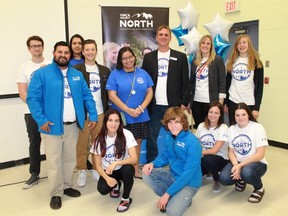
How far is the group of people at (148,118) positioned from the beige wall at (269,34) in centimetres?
125

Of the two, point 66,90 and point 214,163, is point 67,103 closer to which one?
point 66,90

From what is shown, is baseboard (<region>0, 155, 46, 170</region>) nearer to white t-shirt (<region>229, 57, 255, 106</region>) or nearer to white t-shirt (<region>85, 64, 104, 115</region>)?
white t-shirt (<region>85, 64, 104, 115</region>)

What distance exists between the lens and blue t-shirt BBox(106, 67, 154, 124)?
3023 millimetres

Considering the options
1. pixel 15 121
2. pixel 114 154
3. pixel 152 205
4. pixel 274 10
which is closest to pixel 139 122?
pixel 114 154

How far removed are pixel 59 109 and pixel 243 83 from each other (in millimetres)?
1945

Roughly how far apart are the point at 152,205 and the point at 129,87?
117cm

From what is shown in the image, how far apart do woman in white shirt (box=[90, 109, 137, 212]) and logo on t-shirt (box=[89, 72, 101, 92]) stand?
53cm

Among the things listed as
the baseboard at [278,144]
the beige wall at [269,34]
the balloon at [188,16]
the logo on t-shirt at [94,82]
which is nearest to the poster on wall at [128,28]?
the balloon at [188,16]

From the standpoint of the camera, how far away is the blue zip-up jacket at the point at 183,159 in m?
2.33

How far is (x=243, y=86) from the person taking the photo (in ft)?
10.6

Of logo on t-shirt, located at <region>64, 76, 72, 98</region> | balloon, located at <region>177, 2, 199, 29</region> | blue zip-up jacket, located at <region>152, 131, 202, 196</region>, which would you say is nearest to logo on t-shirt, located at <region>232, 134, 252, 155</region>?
blue zip-up jacket, located at <region>152, 131, 202, 196</region>

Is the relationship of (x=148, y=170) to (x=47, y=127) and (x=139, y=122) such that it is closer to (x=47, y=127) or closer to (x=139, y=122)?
(x=139, y=122)

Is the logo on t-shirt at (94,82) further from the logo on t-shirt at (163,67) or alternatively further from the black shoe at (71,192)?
the black shoe at (71,192)

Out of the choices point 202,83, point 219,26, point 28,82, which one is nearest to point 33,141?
point 28,82
